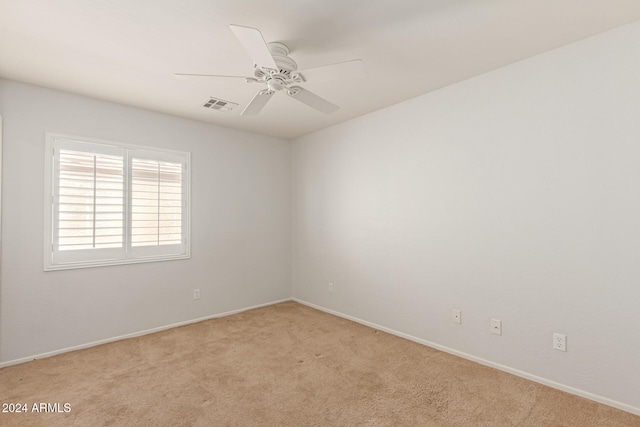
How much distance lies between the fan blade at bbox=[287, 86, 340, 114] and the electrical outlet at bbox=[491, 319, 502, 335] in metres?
2.21

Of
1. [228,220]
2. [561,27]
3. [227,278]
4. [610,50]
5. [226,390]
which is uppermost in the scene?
[561,27]

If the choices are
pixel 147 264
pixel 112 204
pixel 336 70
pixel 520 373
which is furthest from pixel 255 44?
pixel 520 373

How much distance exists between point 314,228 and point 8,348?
330cm

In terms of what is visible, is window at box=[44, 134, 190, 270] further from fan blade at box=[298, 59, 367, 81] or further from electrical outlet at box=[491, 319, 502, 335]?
electrical outlet at box=[491, 319, 502, 335]

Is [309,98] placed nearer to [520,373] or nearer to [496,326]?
[496,326]

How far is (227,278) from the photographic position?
13.6 feet

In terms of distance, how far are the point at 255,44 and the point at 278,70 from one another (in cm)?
36

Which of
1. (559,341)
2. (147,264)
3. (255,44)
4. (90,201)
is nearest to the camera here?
(255,44)

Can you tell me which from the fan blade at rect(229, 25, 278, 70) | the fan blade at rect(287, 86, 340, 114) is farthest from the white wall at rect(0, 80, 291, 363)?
the fan blade at rect(229, 25, 278, 70)

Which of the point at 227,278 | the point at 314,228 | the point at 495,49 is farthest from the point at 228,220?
the point at 495,49

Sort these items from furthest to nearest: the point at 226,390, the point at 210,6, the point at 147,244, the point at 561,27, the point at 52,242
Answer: the point at 147,244, the point at 52,242, the point at 226,390, the point at 561,27, the point at 210,6

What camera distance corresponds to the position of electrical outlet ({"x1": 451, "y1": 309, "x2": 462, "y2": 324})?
9.39 ft

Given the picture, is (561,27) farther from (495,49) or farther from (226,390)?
(226,390)

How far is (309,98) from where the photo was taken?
7.53 feet
